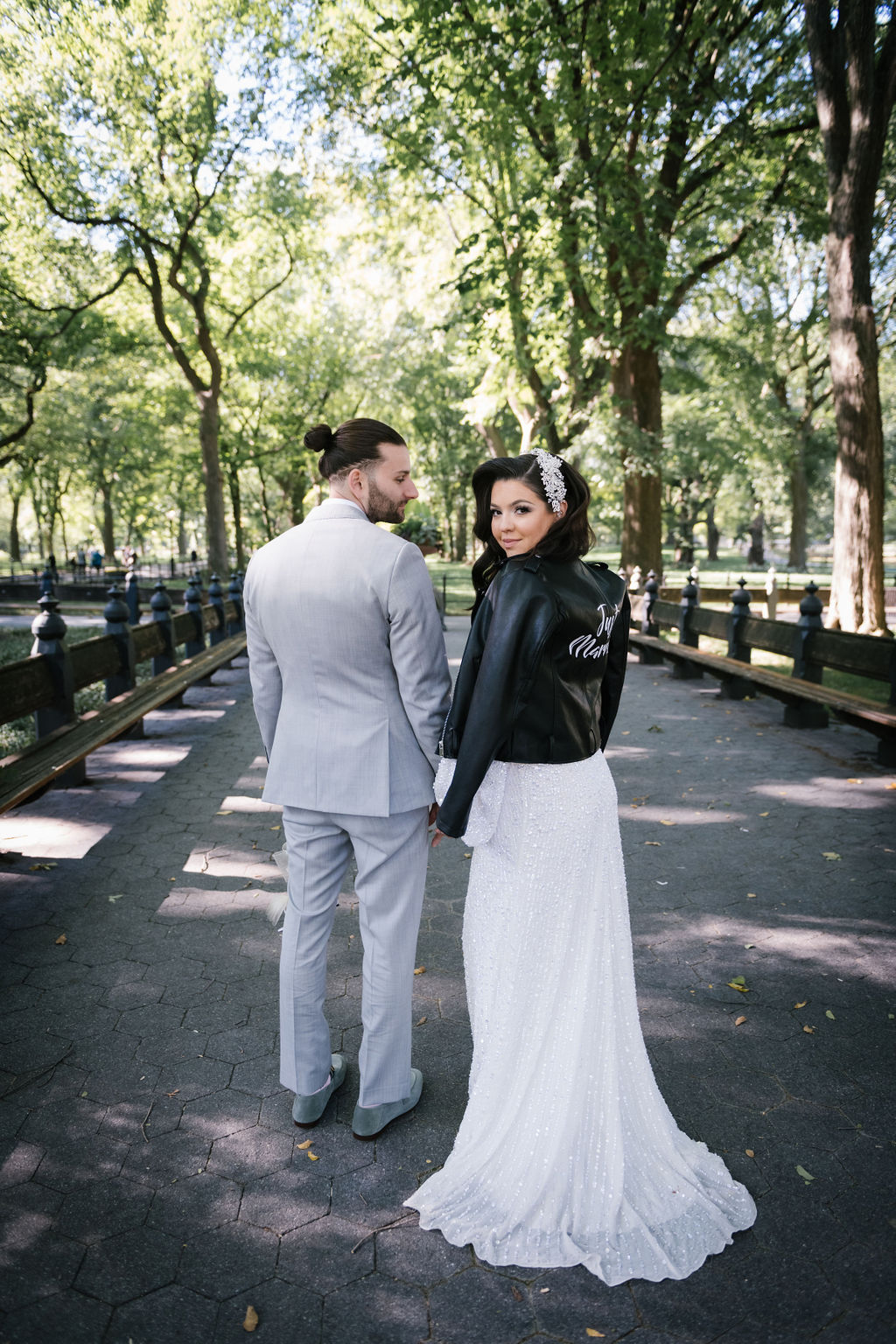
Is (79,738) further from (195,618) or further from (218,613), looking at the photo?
(218,613)

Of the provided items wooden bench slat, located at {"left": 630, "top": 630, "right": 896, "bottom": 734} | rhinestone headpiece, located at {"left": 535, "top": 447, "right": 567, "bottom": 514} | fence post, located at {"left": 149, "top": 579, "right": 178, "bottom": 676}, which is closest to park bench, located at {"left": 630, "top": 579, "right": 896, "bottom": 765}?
wooden bench slat, located at {"left": 630, "top": 630, "right": 896, "bottom": 734}

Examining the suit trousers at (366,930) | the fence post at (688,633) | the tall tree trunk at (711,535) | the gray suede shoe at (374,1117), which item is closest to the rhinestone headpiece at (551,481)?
the suit trousers at (366,930)

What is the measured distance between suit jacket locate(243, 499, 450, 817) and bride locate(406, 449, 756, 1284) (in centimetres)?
18

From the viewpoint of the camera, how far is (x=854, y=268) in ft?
32.1

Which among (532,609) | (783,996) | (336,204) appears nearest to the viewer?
(532,609)

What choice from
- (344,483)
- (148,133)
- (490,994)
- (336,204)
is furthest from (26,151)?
(490,994)

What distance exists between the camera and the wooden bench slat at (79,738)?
494 centimetres

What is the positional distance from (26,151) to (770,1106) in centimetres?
2144

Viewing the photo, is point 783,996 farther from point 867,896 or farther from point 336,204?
point 336,204

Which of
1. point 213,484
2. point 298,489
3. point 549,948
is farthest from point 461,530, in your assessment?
point 549,948

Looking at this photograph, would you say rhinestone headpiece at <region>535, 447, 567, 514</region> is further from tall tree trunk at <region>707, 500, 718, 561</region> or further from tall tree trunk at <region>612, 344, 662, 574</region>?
tall tree trunk at <region>707, 500, 718, 561</region>

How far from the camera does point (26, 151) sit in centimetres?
1755

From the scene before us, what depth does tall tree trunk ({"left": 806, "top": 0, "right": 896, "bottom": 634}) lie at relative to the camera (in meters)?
9.44

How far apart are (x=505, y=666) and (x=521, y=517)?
0.43 meters
